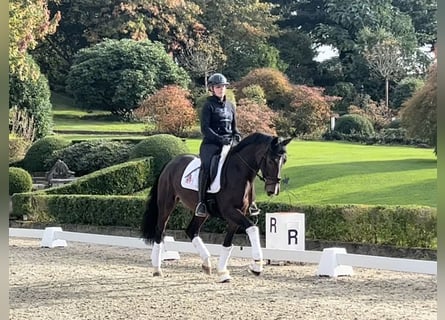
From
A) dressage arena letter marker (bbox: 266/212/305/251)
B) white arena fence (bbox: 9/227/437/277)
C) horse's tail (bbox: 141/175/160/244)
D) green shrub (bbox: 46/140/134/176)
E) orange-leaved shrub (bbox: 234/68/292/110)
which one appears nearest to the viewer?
white arena fence (bbox: 9/227/437/277)

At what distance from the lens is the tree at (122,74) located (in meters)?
36.6

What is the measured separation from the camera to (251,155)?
8.25 meters

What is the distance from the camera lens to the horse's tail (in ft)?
31.5

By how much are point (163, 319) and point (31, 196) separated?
11.0 m

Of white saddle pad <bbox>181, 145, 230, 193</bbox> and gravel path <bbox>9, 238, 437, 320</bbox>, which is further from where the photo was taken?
white saddle pad <bbox>181, 145, 230, 193</bbox>

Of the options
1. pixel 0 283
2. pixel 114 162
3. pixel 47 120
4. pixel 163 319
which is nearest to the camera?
pixel 0 283

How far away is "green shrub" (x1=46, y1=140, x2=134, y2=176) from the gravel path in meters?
10.3

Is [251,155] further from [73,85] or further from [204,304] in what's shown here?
[73,85]

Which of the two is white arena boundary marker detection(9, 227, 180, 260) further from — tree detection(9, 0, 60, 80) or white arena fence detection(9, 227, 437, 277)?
tree detection(9, 0, 60, 80)

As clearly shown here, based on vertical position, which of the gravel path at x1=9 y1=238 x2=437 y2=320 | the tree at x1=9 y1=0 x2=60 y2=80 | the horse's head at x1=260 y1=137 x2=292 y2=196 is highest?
→ the tree at x1=9 y1=0 x2=60 y2=80

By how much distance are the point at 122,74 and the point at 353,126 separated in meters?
13.1

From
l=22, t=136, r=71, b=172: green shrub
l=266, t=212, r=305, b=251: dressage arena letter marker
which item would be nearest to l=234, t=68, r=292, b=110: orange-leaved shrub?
l=22, t=136, r=71, b=172: green shrub

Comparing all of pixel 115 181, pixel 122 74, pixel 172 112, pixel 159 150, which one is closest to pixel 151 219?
pixel 115 181

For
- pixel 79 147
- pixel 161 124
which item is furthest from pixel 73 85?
pixel 79 147
